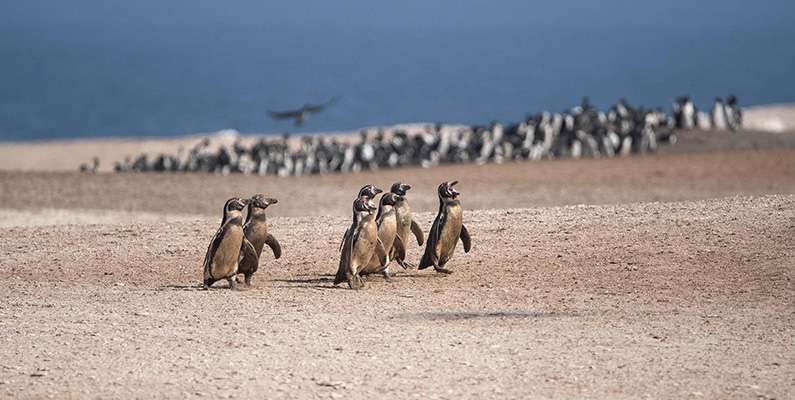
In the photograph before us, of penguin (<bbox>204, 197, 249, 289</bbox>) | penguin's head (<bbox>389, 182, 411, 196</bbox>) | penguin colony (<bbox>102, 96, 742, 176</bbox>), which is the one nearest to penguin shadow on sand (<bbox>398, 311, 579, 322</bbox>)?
penguin (<bbox>204, 197, 249, 289</bbox>)

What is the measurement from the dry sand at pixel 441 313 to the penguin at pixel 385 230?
17cm

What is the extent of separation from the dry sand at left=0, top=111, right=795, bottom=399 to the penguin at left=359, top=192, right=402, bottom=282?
17 cm

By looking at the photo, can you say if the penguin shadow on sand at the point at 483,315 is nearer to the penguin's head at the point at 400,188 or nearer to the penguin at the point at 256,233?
the penguin at the point at 256,233

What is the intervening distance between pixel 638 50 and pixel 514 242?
16963 cm

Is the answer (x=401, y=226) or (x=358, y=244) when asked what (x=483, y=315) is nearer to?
(x=358, y=244)

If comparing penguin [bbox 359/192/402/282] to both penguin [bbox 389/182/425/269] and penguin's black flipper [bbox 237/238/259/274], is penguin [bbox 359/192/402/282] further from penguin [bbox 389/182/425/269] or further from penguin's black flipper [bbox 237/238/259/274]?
penguin's black flipper [bbox 237/238/259/274]

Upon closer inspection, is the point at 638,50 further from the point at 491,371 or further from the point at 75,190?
the point at 491,371

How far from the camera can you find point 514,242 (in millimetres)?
15422

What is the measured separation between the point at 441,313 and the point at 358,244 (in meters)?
1.26

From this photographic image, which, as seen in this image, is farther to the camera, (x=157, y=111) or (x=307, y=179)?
(x=157, y=111)

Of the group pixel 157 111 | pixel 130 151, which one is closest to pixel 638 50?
pixel 157 111

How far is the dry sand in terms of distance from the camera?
10094mm

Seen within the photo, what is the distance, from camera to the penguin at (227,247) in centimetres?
1296

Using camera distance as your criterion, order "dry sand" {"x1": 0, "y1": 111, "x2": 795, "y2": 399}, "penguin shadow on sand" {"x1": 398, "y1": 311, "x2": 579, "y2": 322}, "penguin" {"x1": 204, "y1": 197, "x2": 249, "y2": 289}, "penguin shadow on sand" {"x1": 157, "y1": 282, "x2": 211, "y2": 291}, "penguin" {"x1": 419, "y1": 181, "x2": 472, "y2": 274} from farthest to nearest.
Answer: "penguin" {"x1": 419, "y1": 181, "x2": 472, "y2": 274}
"penguin shadow on sand" {"x1": 157, "y1": 282, "x2": 211, "y2": 291}
"penguin" {"x1": 204, "y1": 197, "x2": 249, "y2": 289}
"penguin shadow on sand" {"x1": 398, "y1": 311, "x2": 579, "y2": 322}
"dry sand" {"x1": 0, "y1": 111, "x2": 795, "y2": 399}
